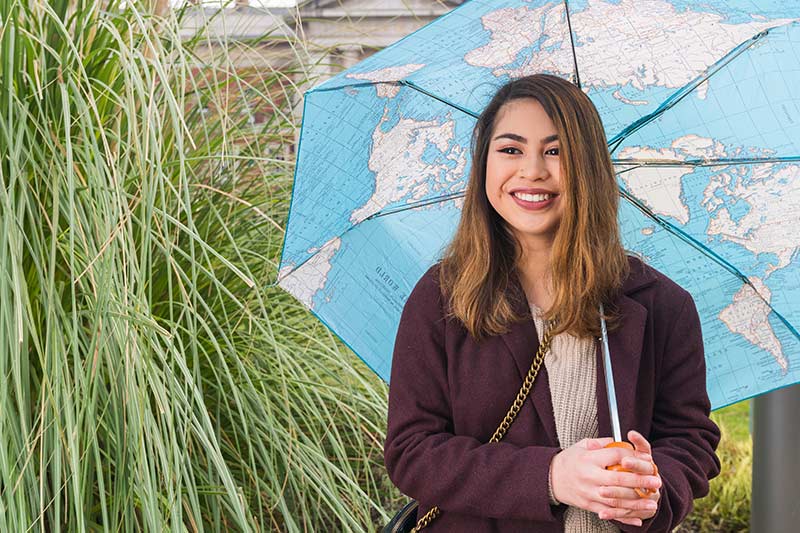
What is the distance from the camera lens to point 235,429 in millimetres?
3059

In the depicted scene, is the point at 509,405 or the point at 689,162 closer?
the point at 509,405

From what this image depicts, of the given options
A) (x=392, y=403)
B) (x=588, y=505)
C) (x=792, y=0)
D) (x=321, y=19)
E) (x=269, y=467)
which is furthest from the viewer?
(x=321, y=19)

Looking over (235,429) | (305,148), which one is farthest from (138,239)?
(305,148)

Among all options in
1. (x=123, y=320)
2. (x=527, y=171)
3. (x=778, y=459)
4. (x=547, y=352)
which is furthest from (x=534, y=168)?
(x=778, y=459)

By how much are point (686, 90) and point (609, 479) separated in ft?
3.28

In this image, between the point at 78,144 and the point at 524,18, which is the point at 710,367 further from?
the point at 78,144

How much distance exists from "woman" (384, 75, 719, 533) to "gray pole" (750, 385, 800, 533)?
6.36 ft

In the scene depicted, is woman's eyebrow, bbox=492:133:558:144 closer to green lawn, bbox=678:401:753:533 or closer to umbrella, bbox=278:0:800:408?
umbrella, bbox=278:0:800:408

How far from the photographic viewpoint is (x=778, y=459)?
3.72 metres

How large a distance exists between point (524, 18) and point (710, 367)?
0.92 metres

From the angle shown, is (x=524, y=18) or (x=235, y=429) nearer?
(x=524, y=18)

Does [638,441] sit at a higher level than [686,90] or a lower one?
lower

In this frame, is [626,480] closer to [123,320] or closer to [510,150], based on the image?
[510,150]

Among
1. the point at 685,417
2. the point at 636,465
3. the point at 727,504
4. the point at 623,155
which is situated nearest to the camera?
the point at 636,465
